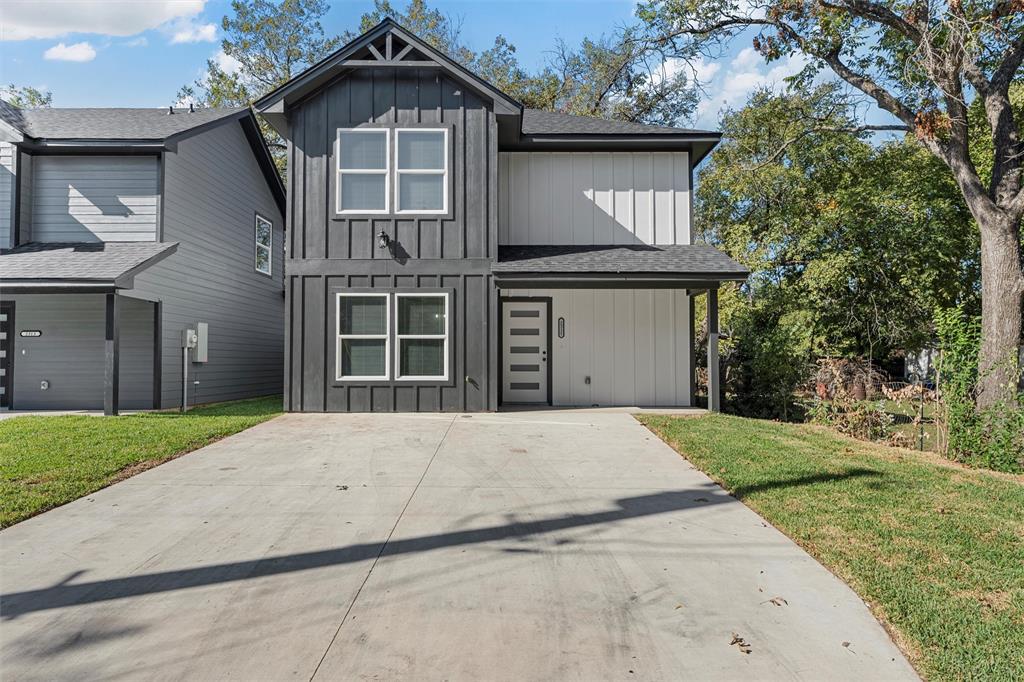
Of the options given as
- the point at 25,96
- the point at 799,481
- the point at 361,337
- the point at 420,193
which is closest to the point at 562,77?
the point at 420,193

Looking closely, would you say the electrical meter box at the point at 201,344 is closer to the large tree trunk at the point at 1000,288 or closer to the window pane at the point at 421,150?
the window pane at the point at 421,150

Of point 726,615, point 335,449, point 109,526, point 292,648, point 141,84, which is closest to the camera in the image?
point 292,648

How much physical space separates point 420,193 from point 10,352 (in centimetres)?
881

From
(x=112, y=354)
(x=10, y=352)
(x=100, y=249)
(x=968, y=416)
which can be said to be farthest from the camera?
(x=10, y=352)

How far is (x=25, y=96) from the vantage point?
94.4ft

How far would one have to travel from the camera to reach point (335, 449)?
693 centimetres

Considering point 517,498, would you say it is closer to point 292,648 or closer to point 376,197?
point 292,648

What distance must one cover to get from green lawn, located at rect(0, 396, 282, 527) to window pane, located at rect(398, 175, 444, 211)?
449 cm

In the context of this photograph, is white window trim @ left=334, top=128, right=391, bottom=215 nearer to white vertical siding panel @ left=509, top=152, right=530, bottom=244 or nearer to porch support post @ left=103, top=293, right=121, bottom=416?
white vertical siding panel @ left=509, top=152, right=530, bottom=244

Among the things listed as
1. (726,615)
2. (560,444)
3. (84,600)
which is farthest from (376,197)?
(726,615)

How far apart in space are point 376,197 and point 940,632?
9.71 m

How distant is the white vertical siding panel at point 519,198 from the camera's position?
11539mm

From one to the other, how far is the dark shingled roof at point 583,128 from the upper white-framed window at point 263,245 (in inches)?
312

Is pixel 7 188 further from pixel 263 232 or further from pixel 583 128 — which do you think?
pixel 583 128
